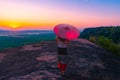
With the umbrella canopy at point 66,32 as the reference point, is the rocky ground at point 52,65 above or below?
below

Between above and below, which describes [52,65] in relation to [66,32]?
below

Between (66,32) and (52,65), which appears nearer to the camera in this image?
(66,32)

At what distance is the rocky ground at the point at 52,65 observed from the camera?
9.27 meters

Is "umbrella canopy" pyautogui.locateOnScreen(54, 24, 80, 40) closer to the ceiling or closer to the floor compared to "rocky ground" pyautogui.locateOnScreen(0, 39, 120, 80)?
closer to the ceiling

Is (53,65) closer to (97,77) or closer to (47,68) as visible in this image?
(47,68)

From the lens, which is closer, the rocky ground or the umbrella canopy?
the umbrella canopy

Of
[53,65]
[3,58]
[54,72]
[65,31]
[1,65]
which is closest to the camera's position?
[65,31]

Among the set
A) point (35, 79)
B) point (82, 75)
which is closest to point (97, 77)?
point (82, 75)

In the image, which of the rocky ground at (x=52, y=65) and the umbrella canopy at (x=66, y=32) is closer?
the umbrella canopy at (x=66, y=32)

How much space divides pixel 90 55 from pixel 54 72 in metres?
2.98

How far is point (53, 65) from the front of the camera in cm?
984

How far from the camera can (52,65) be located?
9.84 meters

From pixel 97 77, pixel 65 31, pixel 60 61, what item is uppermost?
pixel 65 31

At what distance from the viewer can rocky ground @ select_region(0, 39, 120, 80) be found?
9273 mm
